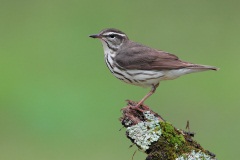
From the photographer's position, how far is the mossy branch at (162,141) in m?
9.19

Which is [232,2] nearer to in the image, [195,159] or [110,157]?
[110,157]

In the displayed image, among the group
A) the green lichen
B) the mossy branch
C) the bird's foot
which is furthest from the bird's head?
the green lichen

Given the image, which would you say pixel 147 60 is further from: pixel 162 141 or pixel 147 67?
pixel 162 141

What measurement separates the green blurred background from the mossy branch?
637 cm

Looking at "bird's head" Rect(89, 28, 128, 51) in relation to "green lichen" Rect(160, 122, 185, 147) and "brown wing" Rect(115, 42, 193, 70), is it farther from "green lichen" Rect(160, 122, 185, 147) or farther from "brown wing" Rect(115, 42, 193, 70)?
"green lichen" Rect(160, 122, 185, 147)

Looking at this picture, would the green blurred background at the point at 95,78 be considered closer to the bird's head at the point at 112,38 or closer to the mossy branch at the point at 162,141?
the bird's head at the point at 112,38

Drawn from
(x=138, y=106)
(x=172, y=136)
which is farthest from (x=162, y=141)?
(x=138, y=106)

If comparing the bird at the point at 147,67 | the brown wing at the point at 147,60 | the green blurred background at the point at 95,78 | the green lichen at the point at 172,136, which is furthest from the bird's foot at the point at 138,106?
the green blurred background at the point at 95,78

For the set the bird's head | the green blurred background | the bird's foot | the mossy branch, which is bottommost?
the mossy branch

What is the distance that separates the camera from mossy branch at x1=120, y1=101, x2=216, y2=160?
30.1ft

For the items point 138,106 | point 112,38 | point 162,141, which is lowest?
point 162,141

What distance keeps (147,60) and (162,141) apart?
9.09 feet

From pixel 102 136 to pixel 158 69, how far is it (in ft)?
17.5

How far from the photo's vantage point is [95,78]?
19.3 metres
